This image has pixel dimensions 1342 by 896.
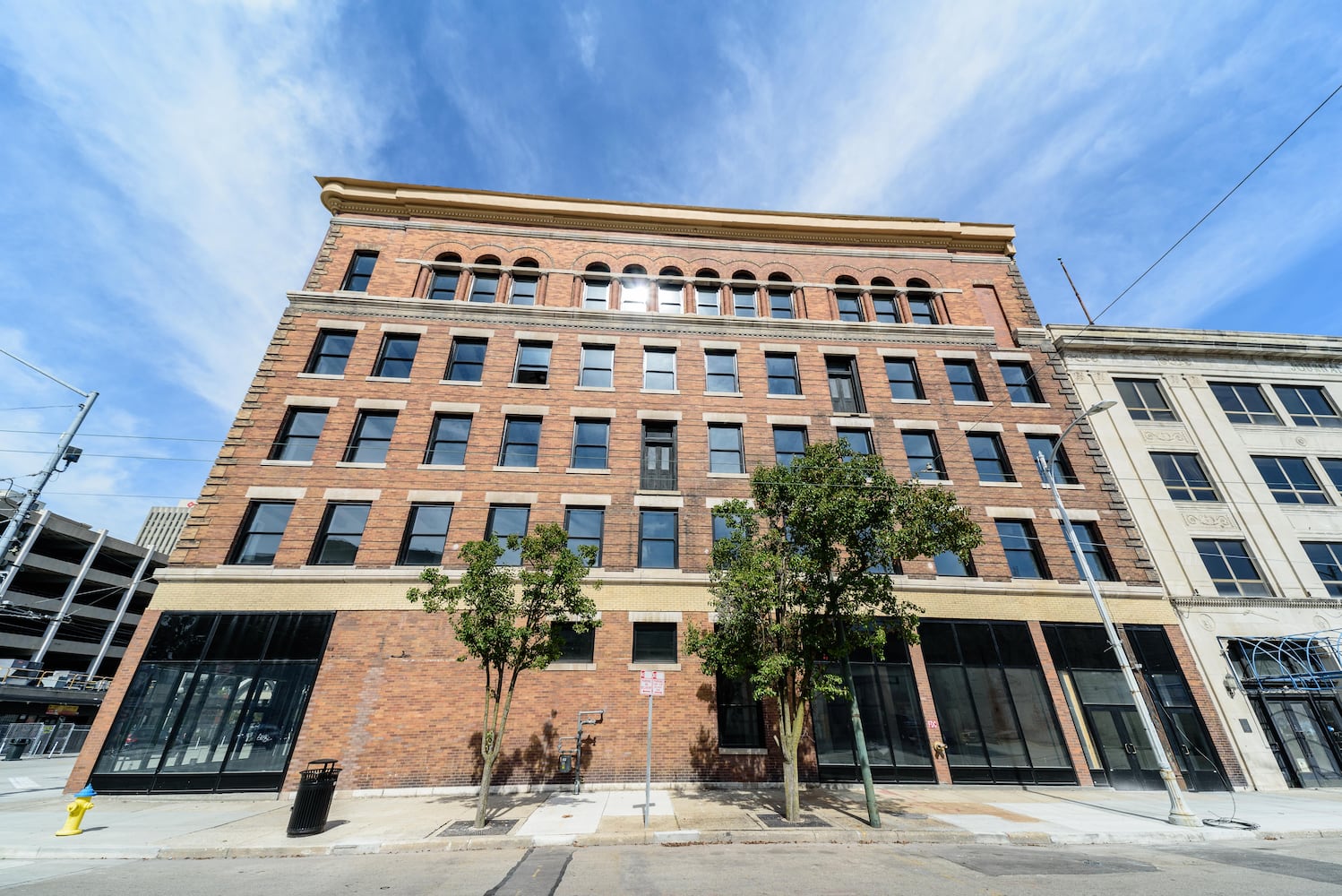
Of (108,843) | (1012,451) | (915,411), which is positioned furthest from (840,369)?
(108,843)

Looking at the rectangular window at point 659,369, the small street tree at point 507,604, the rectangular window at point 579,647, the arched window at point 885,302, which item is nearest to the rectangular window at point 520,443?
the rectangular window at point 659,369

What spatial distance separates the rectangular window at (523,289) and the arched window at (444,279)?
2227 millimetres

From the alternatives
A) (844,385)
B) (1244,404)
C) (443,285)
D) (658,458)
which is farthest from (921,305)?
(443,285)

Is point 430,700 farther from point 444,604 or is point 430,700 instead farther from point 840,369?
point 840,369

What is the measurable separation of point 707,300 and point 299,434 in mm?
16047

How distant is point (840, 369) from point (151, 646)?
23899mm

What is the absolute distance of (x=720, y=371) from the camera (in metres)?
20.1

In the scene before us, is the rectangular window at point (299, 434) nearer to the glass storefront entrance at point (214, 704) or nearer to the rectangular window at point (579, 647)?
the glass storefront entrance at point (214, 704)

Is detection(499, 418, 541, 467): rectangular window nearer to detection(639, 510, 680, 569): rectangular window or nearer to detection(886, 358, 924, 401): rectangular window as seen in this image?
detection(639, 510, 680, 569): rectangular window

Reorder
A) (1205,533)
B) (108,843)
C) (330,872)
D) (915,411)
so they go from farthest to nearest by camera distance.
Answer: (915,411), (1205,533), (108,843), (330,872)

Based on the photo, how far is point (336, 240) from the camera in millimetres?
21016

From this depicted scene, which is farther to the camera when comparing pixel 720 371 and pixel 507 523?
pixel 720 371

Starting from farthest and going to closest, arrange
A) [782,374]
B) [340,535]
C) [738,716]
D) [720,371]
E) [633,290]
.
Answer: [633,290], [782,374], [720,371], [340,535], [738,716]

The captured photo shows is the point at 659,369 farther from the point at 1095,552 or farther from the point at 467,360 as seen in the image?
the point at 1095,552
